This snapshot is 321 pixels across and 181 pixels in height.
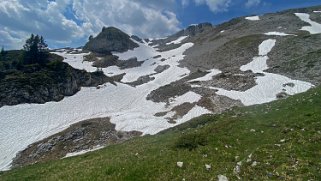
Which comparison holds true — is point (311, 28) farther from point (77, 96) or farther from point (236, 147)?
point (236, 147)

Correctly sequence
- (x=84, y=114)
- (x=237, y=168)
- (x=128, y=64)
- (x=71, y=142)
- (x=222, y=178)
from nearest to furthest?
(x=222, y=178) → (x=237, y=168) → (x=71, y=142) → (x=84, y=114) → (x=128, y=64)

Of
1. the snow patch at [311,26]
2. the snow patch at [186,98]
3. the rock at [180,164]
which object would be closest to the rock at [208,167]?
the rock at [180,164]

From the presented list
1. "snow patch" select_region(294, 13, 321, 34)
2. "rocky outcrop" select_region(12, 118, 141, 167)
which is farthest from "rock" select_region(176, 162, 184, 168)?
"snow patch" select_region(294, 13, 321, 34)

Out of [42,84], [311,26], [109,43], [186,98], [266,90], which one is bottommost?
[186,98]

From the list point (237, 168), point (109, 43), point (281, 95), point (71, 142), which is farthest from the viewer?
point (109, 43)

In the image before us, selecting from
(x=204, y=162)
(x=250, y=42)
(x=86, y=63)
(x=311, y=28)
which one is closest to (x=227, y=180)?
(x=204, y=162)

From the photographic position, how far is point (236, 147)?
19.1 m

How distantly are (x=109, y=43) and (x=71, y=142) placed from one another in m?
140

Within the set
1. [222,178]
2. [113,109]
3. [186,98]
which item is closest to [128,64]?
[113,109]

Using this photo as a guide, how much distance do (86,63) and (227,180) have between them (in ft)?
431

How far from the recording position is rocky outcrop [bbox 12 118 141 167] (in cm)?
4248

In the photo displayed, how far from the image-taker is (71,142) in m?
45.3

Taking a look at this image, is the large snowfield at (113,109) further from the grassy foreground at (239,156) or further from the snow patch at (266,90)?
the grassy foreground at (239,156)

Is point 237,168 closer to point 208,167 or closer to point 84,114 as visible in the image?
point 208,167
